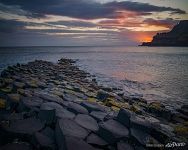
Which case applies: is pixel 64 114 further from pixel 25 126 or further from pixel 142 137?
pixel 142 137

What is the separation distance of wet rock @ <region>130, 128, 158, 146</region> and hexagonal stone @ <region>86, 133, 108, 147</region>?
709 millimetres

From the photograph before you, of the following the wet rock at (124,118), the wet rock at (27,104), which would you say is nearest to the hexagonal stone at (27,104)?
the wet rock at (27,104)

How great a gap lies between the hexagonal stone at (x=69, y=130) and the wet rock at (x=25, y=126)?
52 centimetres

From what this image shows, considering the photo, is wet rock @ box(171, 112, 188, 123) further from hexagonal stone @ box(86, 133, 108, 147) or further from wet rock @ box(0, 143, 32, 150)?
wet rock @ box(0, 143, 32, 150)

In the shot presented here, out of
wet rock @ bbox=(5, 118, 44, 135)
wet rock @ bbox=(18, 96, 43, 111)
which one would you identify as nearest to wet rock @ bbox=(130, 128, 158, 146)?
wet rock @ bbox=(5, 118, 44, 135)

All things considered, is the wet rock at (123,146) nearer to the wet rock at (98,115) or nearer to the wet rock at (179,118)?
the wet rock at (98,115)

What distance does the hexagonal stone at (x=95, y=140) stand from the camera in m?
4.18

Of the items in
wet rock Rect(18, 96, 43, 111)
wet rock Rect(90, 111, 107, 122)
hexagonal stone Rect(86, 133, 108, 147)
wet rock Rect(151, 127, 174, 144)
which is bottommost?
wet rock Rect(151, 127, 174, 144)

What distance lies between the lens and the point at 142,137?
4.55 metres

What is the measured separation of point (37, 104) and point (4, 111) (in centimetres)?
94

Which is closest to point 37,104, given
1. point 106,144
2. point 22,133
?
point 22,133

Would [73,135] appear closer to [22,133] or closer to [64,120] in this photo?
[64,120]

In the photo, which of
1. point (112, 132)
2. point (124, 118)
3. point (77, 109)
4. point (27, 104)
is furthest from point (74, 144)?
point (27, 104)

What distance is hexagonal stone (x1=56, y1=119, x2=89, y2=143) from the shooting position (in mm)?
4074
